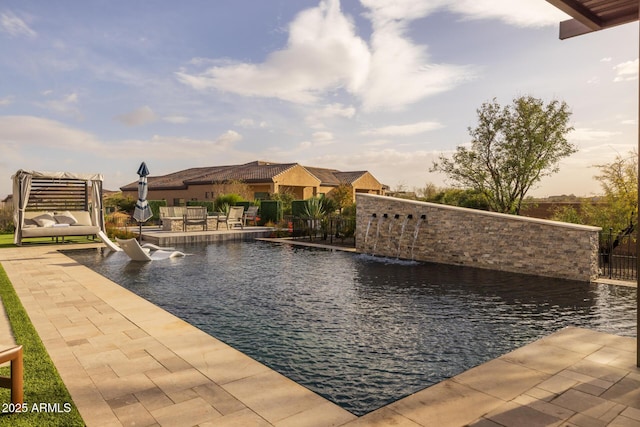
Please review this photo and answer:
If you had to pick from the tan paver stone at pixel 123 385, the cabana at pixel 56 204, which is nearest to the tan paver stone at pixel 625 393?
the tan paver stone at pixel 123 385

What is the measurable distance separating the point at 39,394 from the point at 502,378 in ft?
11.7

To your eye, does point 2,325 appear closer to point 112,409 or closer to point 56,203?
point 112,409

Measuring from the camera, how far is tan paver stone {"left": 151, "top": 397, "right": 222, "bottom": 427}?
7.99 ft

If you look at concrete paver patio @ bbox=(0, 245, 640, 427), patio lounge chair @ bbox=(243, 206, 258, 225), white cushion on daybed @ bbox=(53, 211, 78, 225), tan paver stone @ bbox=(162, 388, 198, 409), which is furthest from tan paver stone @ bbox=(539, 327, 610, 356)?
patio lounge chair @ bbox=(243, 206, 258, 225)

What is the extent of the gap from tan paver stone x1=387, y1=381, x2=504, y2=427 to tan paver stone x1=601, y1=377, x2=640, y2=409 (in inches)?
33.2

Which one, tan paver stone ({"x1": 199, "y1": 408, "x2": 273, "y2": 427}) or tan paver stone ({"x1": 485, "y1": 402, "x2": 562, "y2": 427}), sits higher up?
tan paver stone ({"x1": 199, "y1": 408, "x2": 273, "y2": 427})

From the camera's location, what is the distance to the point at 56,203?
14.8 metres

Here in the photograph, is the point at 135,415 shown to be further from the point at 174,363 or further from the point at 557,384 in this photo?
the point at 557,384

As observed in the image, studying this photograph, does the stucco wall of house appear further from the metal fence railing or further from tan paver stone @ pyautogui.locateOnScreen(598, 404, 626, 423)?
tan paver stone @ pyautogui.locateOnScreen(598, 404, 626, 423)

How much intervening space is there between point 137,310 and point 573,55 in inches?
433

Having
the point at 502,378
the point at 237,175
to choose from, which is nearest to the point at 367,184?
the point at 237,175

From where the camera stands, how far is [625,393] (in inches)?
113

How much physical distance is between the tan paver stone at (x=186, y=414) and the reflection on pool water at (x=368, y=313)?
923 mm

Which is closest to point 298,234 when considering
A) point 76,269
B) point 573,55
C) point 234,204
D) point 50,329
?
point 234,204
